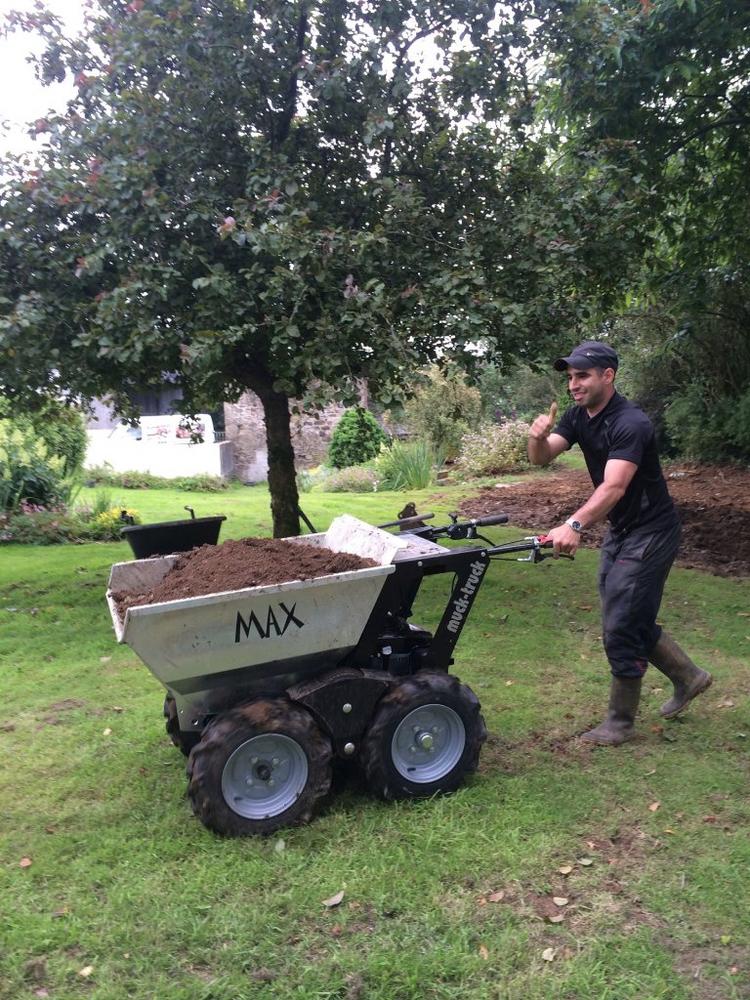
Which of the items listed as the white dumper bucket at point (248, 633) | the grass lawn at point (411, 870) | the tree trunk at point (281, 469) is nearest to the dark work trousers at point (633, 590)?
the grass lawn at point (411, 870)

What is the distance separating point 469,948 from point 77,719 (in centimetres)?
287

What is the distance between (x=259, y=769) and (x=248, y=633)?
23.5 inches

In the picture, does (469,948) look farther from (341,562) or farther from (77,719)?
(77,719)

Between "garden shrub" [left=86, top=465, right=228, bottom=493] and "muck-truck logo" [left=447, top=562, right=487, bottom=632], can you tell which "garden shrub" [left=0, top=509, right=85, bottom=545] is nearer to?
"garden shrub" [left=86, top=465, right=228, bottom=493]

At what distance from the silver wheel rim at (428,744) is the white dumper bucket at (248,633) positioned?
0.44 metres

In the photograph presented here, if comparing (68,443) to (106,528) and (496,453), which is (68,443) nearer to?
(106,528)

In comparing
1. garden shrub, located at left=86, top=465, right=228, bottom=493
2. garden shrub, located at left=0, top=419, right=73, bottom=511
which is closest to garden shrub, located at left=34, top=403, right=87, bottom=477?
garden shrub, located at left=0, top=419, right=73, bottom=511

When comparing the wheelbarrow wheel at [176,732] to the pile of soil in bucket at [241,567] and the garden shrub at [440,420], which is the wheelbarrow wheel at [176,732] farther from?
the garden shrub at [440,420]

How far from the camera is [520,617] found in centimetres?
630

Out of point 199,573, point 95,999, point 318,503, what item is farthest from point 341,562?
point 318,503

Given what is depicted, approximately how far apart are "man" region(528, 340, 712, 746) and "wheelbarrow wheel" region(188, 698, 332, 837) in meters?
1.36

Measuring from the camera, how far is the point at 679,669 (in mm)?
4125

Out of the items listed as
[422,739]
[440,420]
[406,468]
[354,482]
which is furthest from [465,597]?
[440,420]

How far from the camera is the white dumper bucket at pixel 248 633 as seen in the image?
296 cm
